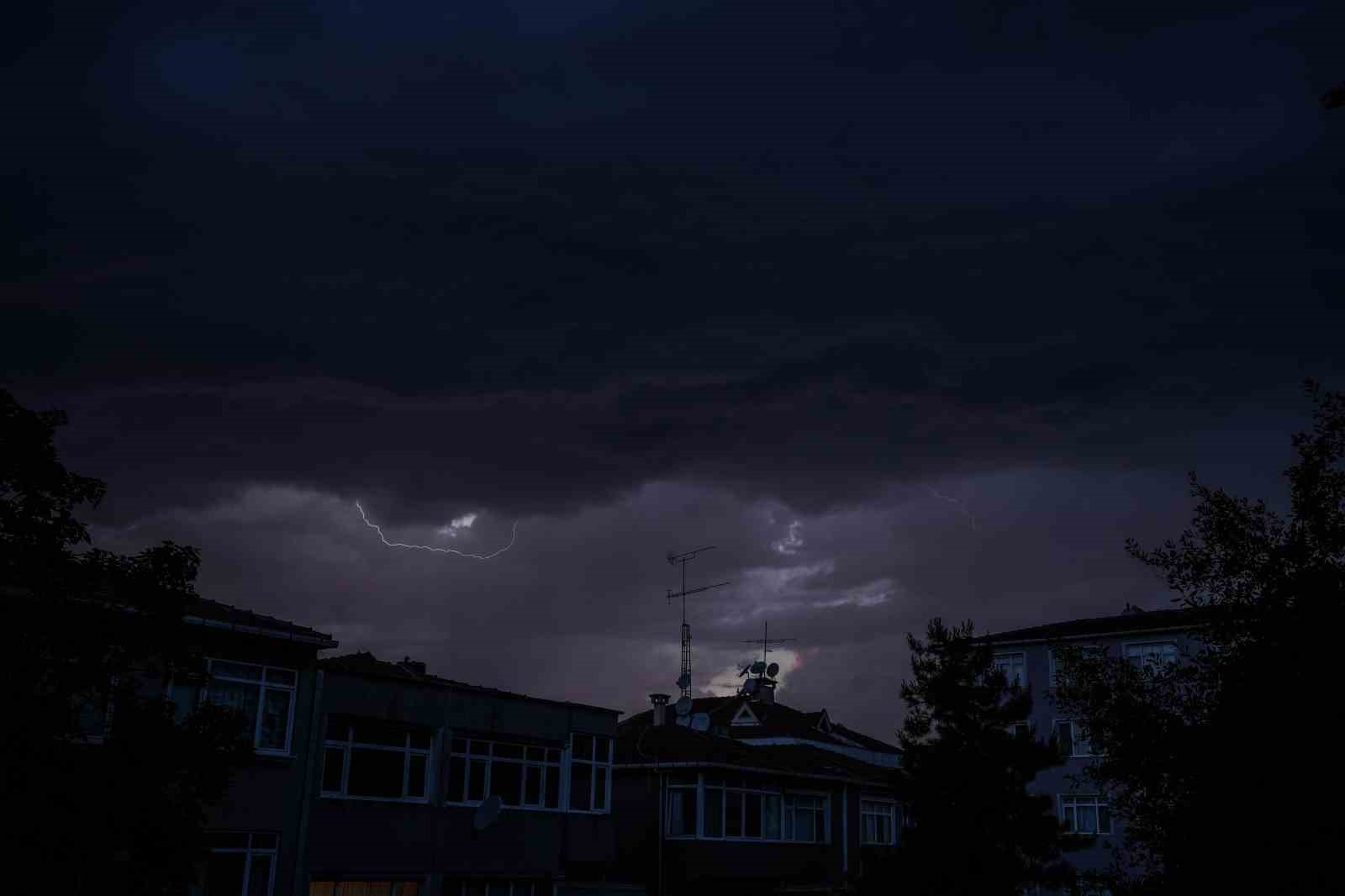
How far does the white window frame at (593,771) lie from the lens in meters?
39.3

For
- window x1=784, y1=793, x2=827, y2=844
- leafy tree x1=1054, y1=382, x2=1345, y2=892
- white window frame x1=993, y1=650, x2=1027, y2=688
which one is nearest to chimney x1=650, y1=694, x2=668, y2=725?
window x1=784, y1=793, x2=827, y2=844

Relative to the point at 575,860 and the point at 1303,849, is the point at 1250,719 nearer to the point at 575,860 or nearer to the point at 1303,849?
the point at 1303,849

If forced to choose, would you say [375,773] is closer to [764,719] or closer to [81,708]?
[81,708]

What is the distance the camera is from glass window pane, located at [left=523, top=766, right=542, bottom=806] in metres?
37.9

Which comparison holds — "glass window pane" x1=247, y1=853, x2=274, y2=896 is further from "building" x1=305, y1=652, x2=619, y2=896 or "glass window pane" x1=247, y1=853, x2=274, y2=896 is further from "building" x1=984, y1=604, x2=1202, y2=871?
"building" x1=984, y1=604, x2=1202, y2=871

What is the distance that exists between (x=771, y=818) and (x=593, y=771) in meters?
12.1

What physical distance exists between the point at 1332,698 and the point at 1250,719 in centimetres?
113

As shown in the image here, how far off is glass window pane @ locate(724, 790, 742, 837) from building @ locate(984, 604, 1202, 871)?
470 inches

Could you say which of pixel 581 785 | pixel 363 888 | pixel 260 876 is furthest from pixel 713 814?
pixel 260 876

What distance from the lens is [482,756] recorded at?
3653 cm

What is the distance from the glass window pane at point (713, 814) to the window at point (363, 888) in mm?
14845

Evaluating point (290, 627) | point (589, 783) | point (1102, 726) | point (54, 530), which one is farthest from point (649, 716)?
point (54, 530)

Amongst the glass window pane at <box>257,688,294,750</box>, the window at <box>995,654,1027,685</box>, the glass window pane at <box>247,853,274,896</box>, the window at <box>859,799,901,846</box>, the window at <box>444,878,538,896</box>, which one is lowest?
the window at <box>444,878,538,896</box>

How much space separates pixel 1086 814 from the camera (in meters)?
51.3
